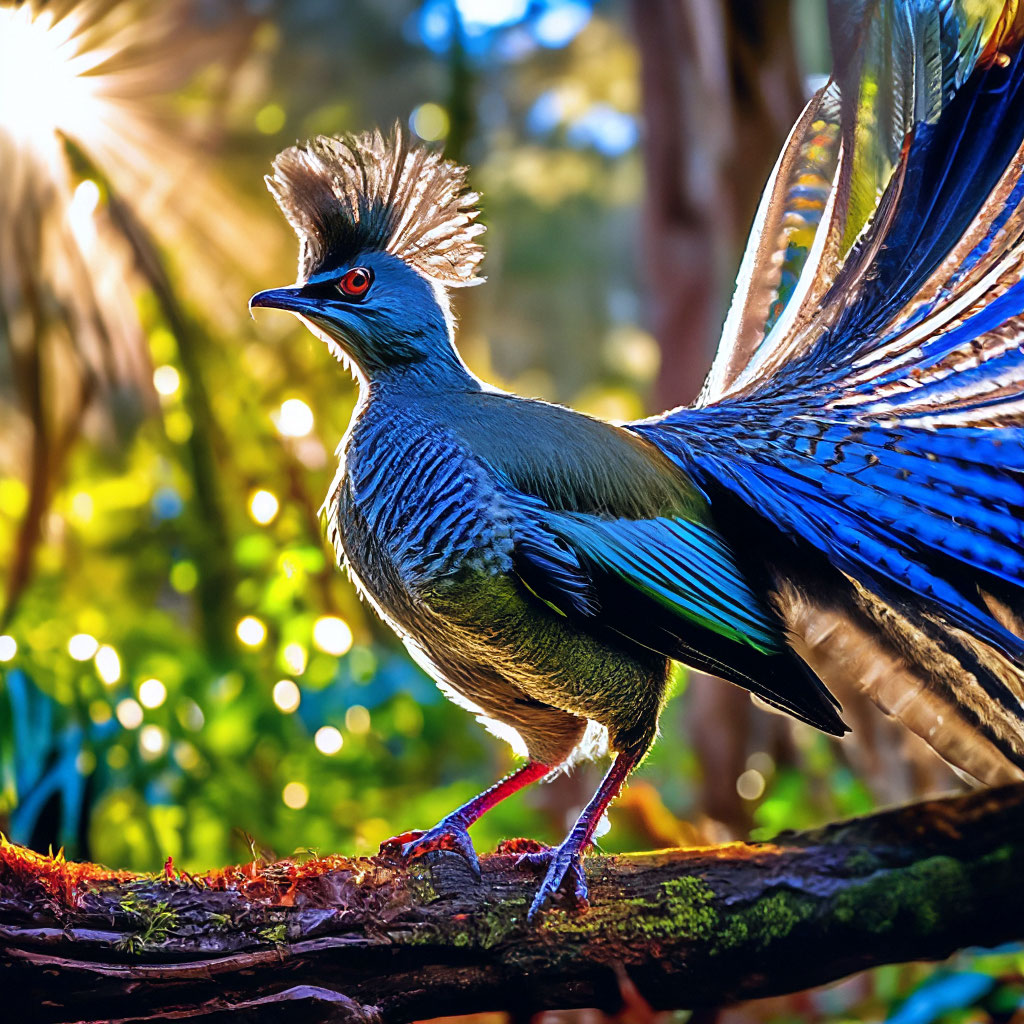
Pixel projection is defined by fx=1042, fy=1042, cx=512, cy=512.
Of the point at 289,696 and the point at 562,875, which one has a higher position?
the point at 289,696

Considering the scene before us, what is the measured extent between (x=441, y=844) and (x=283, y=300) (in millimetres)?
1093

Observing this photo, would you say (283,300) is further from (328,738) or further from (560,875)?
(328,738)

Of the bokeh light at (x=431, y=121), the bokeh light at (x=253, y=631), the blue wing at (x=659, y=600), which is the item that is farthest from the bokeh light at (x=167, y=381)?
the blue wing at (x=659, y=600)

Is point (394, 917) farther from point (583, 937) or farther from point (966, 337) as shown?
point (966, 337)

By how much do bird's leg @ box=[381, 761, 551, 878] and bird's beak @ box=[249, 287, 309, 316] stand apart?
1.03 meters

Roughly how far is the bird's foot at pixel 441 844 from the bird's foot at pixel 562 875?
0.11 m

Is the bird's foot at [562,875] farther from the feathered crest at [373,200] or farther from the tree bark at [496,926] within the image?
the feathered crest at [373,200]

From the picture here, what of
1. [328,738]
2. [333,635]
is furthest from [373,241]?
[328,738]

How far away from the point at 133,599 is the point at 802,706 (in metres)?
4.01

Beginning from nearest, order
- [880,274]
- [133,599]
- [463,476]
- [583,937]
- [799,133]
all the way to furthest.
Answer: [463,476] → [583,937] → [880,274] → [799,133] → [133,599]

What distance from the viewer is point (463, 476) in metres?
1.84

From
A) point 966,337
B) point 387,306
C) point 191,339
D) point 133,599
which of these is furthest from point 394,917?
point 133,599

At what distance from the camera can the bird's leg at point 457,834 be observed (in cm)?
201

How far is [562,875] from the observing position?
77.4 inches
